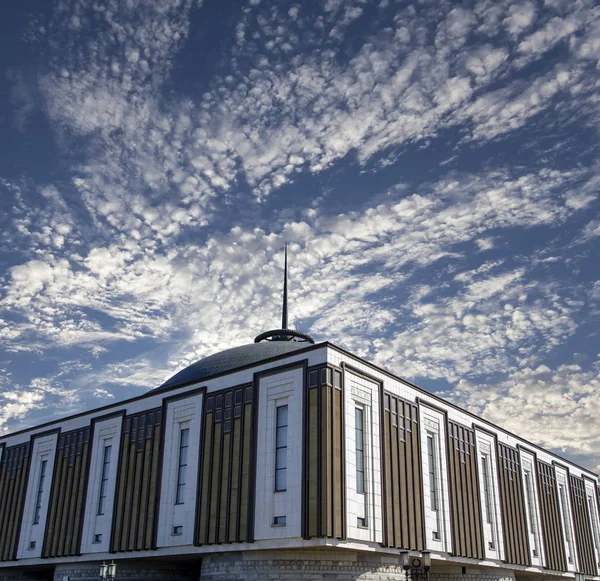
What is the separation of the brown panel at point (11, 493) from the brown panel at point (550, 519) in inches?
1641

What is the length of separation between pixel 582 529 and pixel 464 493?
24.8 metres

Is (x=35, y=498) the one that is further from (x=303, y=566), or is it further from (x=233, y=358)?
(x=303, y=566)

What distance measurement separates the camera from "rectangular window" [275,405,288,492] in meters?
36.2

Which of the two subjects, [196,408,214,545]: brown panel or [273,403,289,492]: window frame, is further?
[196,408,214,545]: brown panel

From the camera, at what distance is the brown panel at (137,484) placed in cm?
4269

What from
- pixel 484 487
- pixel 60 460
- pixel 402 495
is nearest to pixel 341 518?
pixel 402 495

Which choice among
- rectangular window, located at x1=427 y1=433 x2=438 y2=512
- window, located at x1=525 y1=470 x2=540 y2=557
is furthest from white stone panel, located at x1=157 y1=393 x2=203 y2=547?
window, located at x1=525 y1=470 x2=540 y2=557

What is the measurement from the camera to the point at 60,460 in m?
51.4

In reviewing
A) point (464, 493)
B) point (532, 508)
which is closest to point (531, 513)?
point (532, 508)

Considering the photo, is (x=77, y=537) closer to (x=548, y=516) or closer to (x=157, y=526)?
(x=157, y=526)

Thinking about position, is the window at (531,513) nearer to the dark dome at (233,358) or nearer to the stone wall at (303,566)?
the stone wall at (303,566)

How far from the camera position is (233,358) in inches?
2100

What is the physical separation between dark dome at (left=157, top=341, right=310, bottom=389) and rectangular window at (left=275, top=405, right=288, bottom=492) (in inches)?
526

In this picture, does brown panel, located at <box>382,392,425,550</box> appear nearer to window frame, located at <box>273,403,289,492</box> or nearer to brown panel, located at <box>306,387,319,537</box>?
brown panel, located at <box>306,387,319,537</box>
